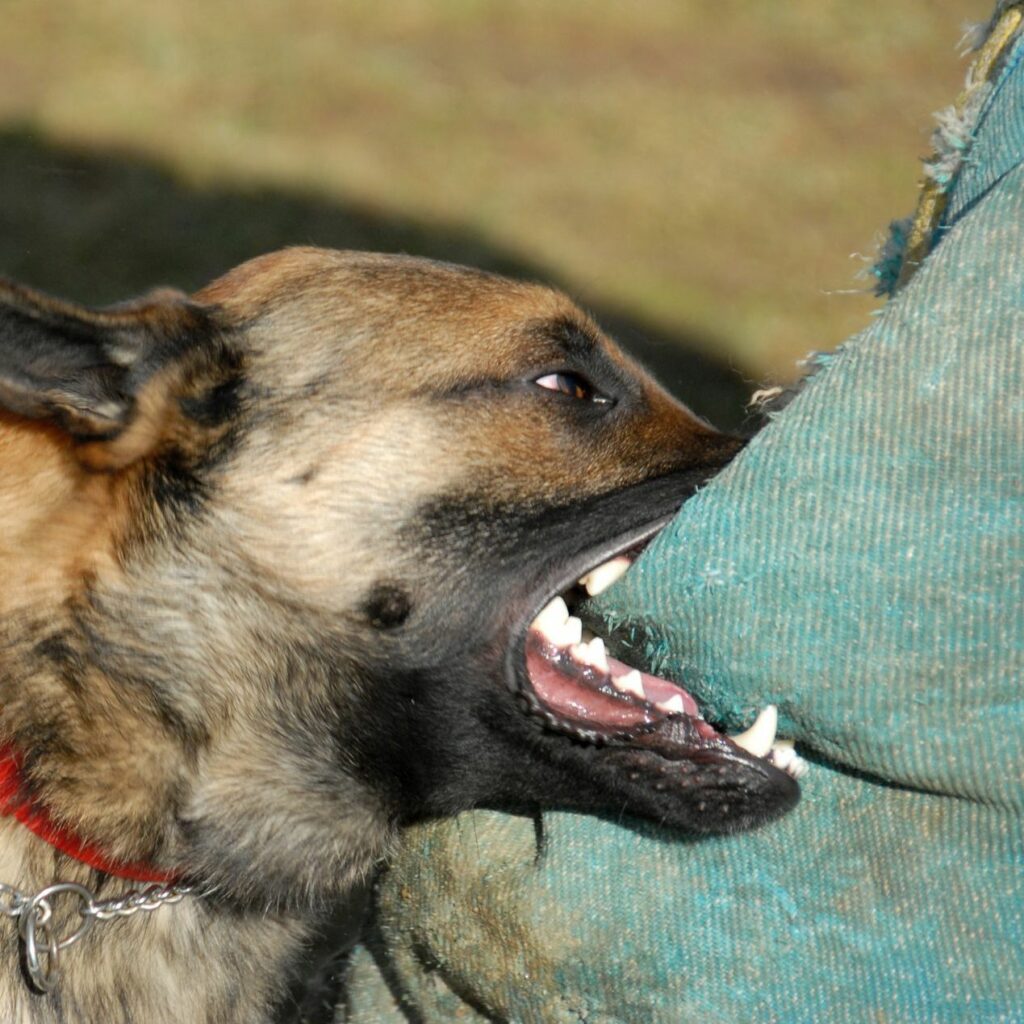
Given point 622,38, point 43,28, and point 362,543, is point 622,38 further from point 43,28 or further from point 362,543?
point 362,543

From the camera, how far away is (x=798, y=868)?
2.24m

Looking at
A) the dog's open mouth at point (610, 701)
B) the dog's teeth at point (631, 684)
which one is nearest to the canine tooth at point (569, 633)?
the dog's open mouth at point (610, 701)

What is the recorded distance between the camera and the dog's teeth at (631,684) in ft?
8.16

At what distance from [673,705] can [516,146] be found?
7.27 m

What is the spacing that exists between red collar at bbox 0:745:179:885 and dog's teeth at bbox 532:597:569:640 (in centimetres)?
89

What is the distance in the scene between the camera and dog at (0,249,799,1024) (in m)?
2.43

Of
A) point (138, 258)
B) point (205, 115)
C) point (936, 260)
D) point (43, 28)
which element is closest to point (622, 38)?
point (205, 115)

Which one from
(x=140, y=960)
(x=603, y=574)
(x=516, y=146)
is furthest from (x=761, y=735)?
(x=516, y=146)

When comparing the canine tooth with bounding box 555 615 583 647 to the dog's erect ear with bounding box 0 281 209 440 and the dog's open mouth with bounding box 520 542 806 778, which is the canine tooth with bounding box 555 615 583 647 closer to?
the dog's open mouth with bounding box 520 542 806 778

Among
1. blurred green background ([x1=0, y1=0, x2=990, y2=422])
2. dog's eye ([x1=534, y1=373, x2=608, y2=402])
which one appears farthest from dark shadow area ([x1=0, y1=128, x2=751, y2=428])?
dog's eye ([x1=534, y1=373, x2=608, y2=402])

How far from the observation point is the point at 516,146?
9.16 m

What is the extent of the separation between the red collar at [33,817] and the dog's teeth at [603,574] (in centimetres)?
101

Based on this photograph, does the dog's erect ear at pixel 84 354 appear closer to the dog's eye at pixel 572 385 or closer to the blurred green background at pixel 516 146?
the dog's eye at pixel 572 385

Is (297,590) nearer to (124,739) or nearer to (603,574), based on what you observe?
(124,739)
